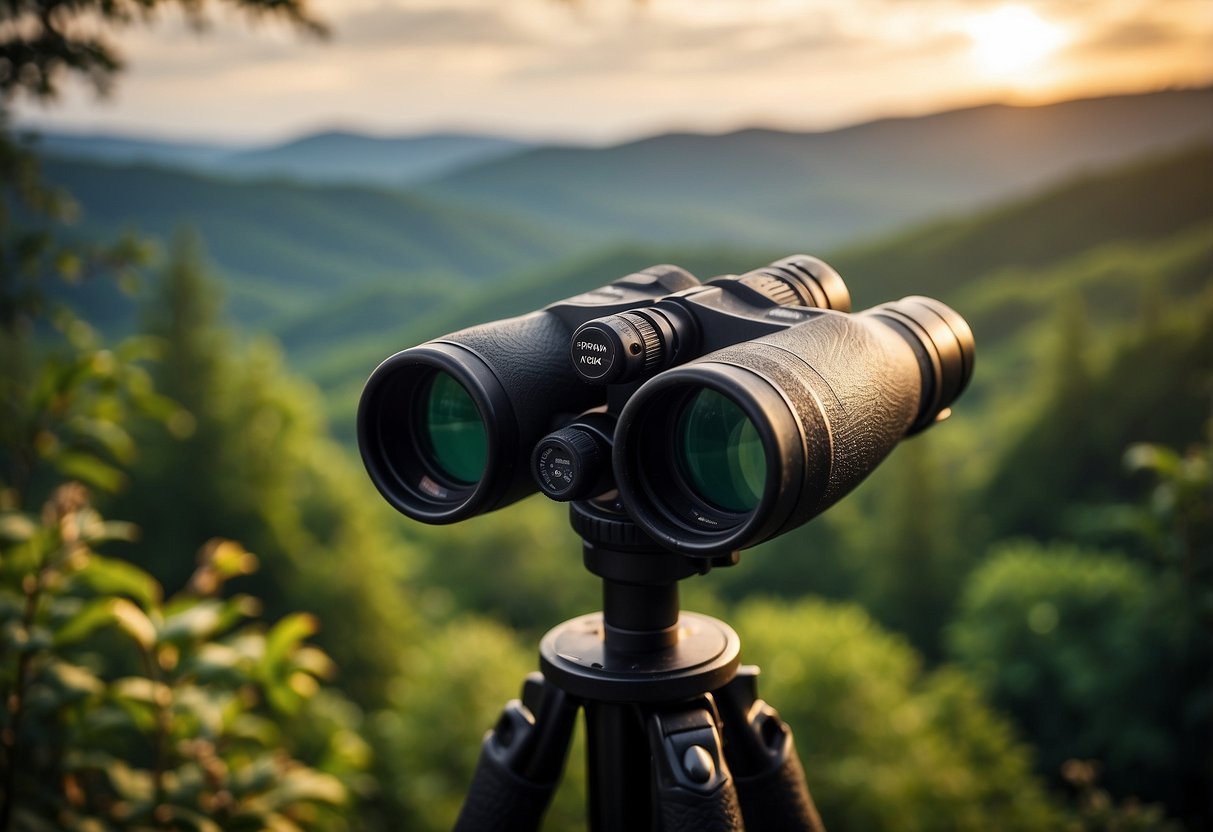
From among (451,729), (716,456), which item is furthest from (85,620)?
(451,729)

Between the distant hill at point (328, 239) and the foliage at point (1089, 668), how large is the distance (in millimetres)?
55631

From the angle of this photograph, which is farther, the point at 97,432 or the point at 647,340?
the point at 97,432

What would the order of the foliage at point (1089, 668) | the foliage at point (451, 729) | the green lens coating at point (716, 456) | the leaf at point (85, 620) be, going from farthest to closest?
the foliage at point (1089, 668)
the foliage at point (451, 729)
the leaf at point (85, 620)
the green lens coating at point (716, 456)

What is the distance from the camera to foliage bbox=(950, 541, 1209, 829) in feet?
47.2

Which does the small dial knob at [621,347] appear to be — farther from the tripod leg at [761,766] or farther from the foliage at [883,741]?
the foliage at [883,741]

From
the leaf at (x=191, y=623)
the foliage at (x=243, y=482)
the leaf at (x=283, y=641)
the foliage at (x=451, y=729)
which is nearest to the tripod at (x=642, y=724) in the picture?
the leaf at (x=283, y=641)

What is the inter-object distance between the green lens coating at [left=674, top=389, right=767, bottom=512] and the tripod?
102mm

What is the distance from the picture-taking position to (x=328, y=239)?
256 ft

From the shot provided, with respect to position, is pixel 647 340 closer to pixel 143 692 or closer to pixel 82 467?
pixel 143 692

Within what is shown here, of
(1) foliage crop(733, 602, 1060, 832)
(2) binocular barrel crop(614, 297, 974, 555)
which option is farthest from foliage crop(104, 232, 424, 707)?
(2) binocular barrel crop(614, 297, 974, 555)

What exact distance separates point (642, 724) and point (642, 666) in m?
0.11

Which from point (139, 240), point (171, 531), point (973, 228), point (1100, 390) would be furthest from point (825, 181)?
point (139, 240)

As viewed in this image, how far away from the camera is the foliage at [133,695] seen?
75.9 inches

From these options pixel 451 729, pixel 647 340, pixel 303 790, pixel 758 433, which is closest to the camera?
pixel 758 433
